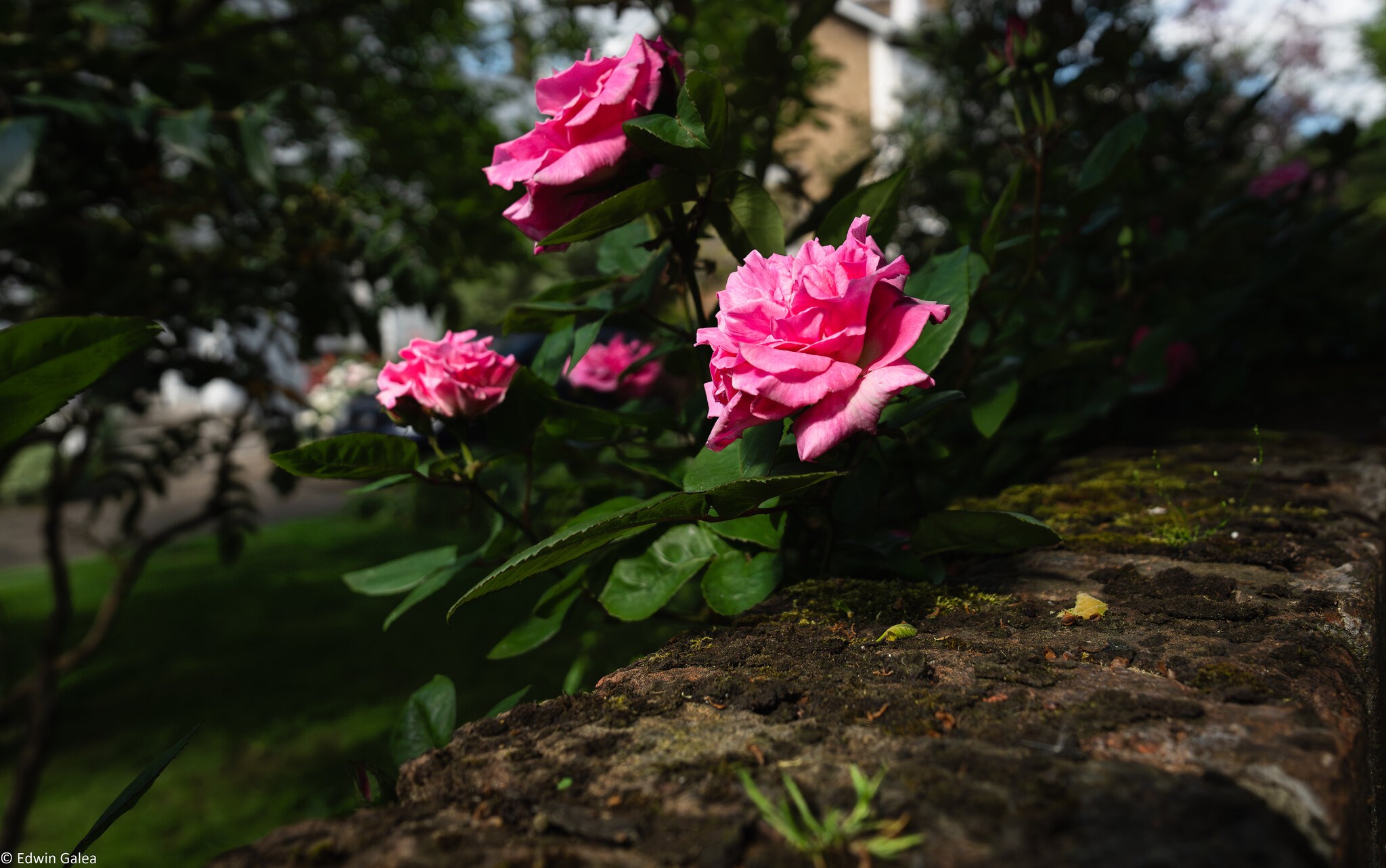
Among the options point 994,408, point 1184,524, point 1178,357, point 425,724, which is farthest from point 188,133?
point 1178,357

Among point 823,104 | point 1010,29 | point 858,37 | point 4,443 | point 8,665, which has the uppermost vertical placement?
point 858,37

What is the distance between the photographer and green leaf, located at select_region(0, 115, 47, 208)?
1.52 meters

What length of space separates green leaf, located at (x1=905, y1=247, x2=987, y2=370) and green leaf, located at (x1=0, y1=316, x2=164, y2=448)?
29.3 inches

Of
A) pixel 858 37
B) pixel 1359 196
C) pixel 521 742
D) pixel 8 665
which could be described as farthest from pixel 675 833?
pixel 1359 196

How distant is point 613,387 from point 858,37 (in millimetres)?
16176

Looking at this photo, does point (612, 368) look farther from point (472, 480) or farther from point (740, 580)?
point (740, 580)

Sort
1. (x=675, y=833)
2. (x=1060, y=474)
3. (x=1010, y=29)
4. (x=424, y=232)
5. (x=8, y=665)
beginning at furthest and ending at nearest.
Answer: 1. (x=8, y=665)
2. (x=424, y=232)
3. (x=1060, y=474)
4. (x=1010, y=29)
5. (x=675, y=833)

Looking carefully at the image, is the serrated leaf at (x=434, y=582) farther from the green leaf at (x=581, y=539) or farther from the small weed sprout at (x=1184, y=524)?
the small weed sprout at (x=1184, y=524)

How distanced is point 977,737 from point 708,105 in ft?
2.18

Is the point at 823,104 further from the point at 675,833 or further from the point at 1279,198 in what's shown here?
the point at 675,833

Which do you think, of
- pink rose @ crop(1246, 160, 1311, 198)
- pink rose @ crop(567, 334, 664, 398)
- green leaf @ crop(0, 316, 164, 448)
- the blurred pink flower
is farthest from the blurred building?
green leaf @ crop(0, 316, 164, 448)

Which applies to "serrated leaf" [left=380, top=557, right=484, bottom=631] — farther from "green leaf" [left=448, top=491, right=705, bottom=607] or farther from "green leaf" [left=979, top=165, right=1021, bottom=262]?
"green leaf" [left=979, top=165, right=1021, bottom=262]

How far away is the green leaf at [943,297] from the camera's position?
36.1 inches

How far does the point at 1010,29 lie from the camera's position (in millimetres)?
1289
